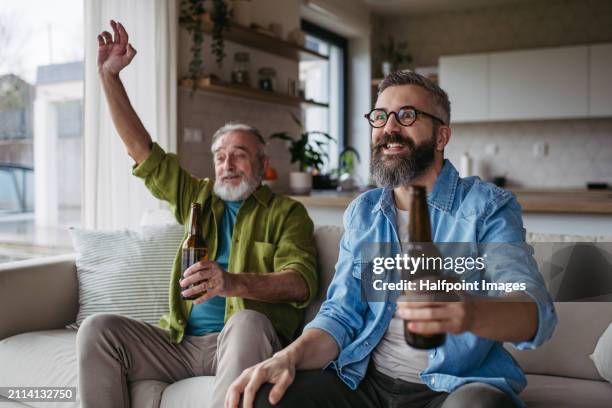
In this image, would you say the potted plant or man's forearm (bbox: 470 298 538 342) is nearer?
man's forearm (bbox: 470 298 538 342)

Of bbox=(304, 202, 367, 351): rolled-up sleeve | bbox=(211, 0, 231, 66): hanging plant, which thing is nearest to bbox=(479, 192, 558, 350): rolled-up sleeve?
bbox=(304, 202, 367, 351): rolled-up sleeve

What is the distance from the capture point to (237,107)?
4.47 m

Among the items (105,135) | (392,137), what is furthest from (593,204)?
(105,135)

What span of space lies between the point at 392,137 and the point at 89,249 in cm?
Result: 150

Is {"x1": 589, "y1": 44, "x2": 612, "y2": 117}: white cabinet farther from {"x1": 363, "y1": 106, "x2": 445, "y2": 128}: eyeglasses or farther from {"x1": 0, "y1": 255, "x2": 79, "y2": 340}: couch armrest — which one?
{"x1": 0, "y1": 255, "x2": 79, "y2": 340}: couch armrest

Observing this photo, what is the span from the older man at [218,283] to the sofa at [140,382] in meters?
0.10

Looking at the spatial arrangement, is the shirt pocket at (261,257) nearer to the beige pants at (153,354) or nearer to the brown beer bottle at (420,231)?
the beige pants at (153,354)

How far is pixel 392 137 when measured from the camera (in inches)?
61.9

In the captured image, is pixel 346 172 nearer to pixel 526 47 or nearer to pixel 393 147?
pixel 526 47

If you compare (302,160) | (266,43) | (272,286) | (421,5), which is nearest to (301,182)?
(302,160)

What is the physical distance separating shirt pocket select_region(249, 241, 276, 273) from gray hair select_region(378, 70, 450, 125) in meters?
0.79

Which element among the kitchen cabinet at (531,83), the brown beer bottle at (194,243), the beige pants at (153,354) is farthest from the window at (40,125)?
the kitchen cabinet at (531,83)

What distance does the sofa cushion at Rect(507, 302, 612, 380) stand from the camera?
1924 millimetres

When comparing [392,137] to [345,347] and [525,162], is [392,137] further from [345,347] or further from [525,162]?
[525,162]
